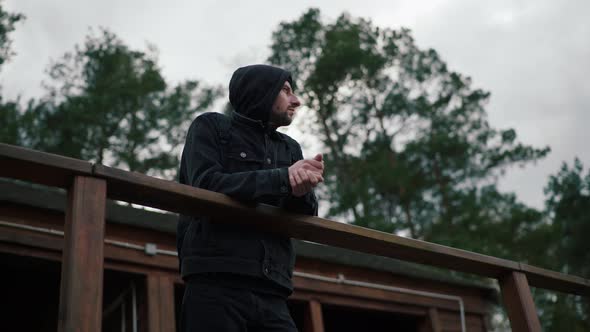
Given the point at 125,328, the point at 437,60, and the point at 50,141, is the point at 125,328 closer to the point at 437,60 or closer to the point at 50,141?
the point at 50,141

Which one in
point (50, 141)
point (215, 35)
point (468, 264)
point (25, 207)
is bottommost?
point (468, 264)

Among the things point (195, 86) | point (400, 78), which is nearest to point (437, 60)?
point (400, 78)

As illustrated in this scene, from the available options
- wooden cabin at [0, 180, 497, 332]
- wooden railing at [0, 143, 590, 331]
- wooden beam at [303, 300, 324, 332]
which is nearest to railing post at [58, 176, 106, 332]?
wooden railing at [0, 143, 590, 331]

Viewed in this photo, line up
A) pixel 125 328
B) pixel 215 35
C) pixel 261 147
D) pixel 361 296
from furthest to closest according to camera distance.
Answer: pixel 215 35
pixel 361 296
pixel 125 328
pixel 261 147

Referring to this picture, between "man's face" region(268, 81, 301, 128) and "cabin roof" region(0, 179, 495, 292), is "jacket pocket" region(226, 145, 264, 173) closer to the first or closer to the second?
"man's face" region(268, 81, 301, 128)

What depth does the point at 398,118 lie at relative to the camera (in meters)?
18.2

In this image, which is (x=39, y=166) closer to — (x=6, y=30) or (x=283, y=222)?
(x=283, y=222)

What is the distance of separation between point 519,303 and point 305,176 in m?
1.12

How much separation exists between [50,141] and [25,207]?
10469mm

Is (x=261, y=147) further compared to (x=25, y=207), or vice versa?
(x=25, y=207)

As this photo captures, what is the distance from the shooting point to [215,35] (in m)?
22.2

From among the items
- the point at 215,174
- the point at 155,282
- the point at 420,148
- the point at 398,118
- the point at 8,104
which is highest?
the point at 398,118

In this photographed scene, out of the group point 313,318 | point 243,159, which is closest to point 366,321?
point 313,318

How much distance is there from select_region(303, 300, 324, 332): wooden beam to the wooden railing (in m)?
3.82
